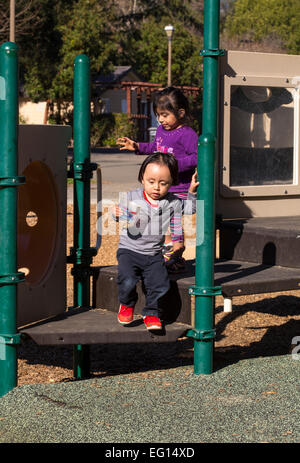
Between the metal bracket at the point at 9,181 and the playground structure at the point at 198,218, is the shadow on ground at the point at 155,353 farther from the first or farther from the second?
the metal bracket at the point at 9,181

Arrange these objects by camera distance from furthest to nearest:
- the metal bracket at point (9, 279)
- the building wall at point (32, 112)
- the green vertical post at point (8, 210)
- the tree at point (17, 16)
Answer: the building wall at point (32, 112)
the tree at point (17, 16)
the metal bracket at point (9, 279)
the green vertical post at point (8, 210)

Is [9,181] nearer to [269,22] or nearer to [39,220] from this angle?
[39,220]

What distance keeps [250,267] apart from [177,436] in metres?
1.82

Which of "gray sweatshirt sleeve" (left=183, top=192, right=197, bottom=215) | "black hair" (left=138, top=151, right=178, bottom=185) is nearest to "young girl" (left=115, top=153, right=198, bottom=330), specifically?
"black hair" (left=138, top=151, right=178, bottom=185)

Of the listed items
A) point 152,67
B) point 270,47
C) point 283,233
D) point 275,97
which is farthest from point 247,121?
point 270,47

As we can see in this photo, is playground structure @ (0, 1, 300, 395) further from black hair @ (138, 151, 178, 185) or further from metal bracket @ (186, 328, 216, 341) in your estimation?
black hair @ (138, 151, 178, 185)

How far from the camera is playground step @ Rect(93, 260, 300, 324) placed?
4438 millimetres

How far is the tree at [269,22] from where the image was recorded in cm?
8588

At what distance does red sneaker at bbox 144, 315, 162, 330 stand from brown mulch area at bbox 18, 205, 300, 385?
60 cm

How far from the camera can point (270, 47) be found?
83.2 meters

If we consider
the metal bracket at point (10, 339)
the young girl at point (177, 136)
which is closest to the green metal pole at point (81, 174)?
the young girl at point (177, 136)

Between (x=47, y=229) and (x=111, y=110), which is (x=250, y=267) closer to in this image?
(x=47, y=229)

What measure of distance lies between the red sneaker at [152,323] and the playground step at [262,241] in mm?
1189

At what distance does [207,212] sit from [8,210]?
3.49 feet
